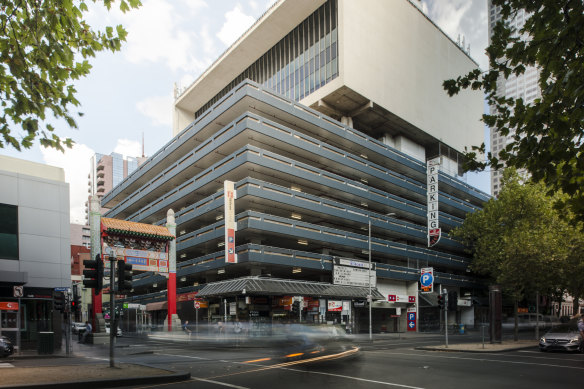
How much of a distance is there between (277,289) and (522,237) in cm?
2028

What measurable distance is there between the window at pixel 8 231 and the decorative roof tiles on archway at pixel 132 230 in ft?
33.1

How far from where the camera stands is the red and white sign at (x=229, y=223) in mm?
38031

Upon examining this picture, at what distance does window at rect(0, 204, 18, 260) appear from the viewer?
2322 cm

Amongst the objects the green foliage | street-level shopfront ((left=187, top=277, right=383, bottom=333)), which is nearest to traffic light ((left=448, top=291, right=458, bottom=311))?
the green foliage

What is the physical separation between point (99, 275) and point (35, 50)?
7.40 meters

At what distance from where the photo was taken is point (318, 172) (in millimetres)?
43562

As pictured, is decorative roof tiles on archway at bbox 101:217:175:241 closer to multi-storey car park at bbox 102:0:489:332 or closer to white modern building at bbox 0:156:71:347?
multi-storey car park at bbox 102:0:489:332

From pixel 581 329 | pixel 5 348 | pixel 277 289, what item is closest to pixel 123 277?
pixel 5 348

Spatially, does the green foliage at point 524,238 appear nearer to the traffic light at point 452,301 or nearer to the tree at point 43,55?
the traffic light at point 452,301

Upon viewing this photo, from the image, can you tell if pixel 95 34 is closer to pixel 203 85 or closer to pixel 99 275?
pixel 99 275

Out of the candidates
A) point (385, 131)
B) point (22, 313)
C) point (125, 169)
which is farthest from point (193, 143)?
point (125, 169)

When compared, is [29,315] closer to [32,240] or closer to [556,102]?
[32,240]

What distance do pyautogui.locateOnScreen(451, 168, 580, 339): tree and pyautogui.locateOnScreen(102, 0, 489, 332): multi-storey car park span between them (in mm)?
7215

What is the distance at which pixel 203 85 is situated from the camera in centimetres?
6462
